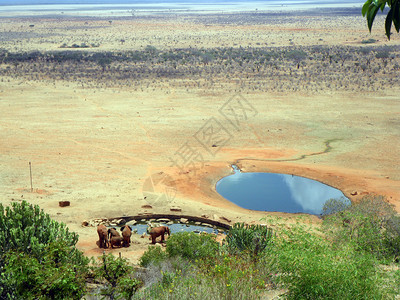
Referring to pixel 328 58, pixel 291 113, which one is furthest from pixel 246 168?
pixel 328 58

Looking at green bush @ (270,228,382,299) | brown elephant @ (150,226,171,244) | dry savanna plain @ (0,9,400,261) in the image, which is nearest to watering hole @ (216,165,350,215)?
dry savanna plain @ (0,9,400,261)

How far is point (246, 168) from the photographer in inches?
1028

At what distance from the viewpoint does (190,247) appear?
14.2m

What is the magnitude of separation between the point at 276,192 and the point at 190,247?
10.7 meters

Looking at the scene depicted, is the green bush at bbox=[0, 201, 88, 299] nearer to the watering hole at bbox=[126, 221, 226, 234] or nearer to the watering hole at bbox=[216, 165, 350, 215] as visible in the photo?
the watering hole at bbox=[126, 221, 226, 234]

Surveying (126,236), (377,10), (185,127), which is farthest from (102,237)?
(185,127)

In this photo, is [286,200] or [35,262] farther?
[286,200]

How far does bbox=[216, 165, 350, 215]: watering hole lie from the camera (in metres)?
22.8

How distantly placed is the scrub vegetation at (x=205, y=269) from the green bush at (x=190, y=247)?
0.09 ft

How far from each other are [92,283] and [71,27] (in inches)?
4666

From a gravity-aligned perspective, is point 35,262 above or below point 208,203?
above

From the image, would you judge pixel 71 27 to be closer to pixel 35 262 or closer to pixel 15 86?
pixel 15 86

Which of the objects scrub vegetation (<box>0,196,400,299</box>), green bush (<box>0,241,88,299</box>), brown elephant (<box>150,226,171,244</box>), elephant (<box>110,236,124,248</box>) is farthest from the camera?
brown elephant (<box>150,226,171,244</box>)

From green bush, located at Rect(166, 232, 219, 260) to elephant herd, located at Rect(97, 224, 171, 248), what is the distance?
9.60 feet
